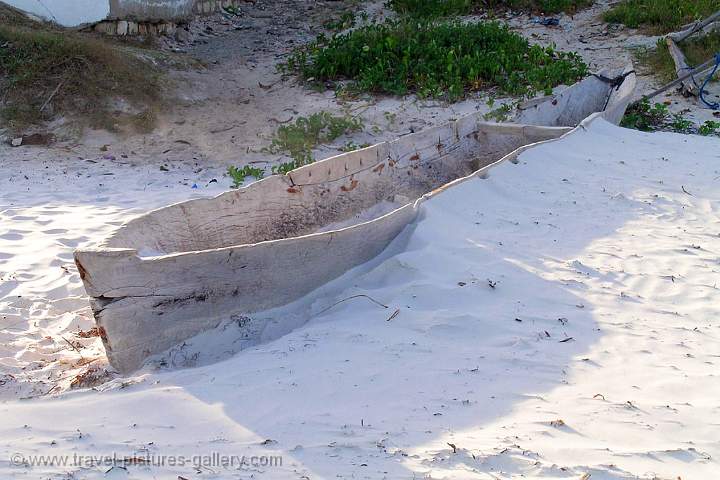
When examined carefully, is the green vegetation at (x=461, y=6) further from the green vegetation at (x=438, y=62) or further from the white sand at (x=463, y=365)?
the white sand at (x=463, y=365)

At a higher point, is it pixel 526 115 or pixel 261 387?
pixel 526 115

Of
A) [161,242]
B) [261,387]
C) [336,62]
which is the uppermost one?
[336,62]

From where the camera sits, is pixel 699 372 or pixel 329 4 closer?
pixel 699 372

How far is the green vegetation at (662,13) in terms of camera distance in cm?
1052

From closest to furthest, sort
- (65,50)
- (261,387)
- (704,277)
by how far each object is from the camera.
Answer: (261,387), (704,277), (65,50)

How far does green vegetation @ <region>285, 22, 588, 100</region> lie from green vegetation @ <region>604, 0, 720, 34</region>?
5.57 ft

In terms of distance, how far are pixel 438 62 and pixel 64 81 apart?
4.31 meters

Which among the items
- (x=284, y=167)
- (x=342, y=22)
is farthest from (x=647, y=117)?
(x=342, y=22)

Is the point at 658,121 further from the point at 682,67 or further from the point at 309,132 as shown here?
the point at 309,132

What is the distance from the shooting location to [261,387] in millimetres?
3053

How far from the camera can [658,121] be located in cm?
839

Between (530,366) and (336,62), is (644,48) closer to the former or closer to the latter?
(336,62)

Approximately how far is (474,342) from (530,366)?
1.00 feet

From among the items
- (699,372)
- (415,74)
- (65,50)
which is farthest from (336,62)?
(699,372)
